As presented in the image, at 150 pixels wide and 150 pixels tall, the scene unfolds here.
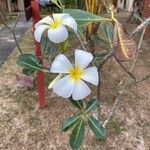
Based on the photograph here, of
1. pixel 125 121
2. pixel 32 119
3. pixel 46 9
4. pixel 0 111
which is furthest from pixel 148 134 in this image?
pixel 46 9

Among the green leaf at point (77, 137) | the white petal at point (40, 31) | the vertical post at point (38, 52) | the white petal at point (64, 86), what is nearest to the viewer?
the white petal at point (64, 86)

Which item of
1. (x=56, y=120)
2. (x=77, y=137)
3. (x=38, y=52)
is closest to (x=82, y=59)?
(x=77, y=137)

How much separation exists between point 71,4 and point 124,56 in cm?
1040

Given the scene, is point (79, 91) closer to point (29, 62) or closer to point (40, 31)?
point (40, 31)

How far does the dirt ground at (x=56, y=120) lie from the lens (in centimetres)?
352

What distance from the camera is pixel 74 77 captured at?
168cm

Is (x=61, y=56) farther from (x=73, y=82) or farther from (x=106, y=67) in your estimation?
(x=106, y=67)

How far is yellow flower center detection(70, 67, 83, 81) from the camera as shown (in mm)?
1677

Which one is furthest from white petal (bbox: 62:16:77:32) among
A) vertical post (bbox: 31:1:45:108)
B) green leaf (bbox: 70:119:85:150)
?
vertical post (bbox: 31:1:45:108)

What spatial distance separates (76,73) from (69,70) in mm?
43

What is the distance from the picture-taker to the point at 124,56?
65.3 inches

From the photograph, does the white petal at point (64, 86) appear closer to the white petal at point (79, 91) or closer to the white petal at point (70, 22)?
the white petal at point (79, 91)

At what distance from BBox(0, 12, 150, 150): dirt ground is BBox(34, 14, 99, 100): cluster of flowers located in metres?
1.92

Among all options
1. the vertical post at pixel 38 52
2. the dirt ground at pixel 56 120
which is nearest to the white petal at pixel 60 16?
the vertical post at pixel 38 52
